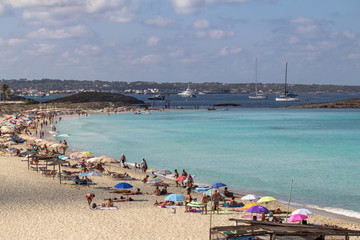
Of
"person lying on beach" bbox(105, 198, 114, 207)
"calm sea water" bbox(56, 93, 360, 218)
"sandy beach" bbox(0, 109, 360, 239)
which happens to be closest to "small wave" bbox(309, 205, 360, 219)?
"calm sea water" bbox(56, 93, 360, 218)

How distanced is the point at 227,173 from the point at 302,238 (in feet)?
56.1

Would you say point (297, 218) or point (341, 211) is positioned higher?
point (297, 218)

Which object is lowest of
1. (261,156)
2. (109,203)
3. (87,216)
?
(261,156)

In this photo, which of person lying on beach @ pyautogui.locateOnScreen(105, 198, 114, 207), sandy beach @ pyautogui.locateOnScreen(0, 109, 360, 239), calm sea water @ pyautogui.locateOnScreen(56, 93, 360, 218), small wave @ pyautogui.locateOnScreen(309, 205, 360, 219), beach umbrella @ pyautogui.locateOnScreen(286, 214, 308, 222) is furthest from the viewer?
calm sea water @ pyautogui.locateOnScreen(56, 93, 360, 218)

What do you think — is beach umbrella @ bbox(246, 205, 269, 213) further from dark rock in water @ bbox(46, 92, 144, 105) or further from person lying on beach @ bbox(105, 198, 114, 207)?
dark rock in water @ bbox(46, 92, 144, 105)

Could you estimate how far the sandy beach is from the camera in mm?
14837

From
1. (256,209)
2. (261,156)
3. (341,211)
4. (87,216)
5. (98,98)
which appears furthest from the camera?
(98,98)

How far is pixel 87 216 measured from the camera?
56.1ft

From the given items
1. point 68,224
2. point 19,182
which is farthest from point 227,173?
point 68,224

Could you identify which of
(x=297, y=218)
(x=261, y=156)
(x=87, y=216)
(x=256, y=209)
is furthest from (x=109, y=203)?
(x=261, y=156)

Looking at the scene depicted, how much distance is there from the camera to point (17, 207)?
59.2 feet

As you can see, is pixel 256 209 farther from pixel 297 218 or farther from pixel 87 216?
pixel 87 216

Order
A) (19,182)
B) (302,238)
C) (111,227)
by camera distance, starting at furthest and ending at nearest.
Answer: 1. (19,182)
2. (111,227)
3. (302,238)

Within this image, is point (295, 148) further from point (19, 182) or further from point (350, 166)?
point (19, 182)
